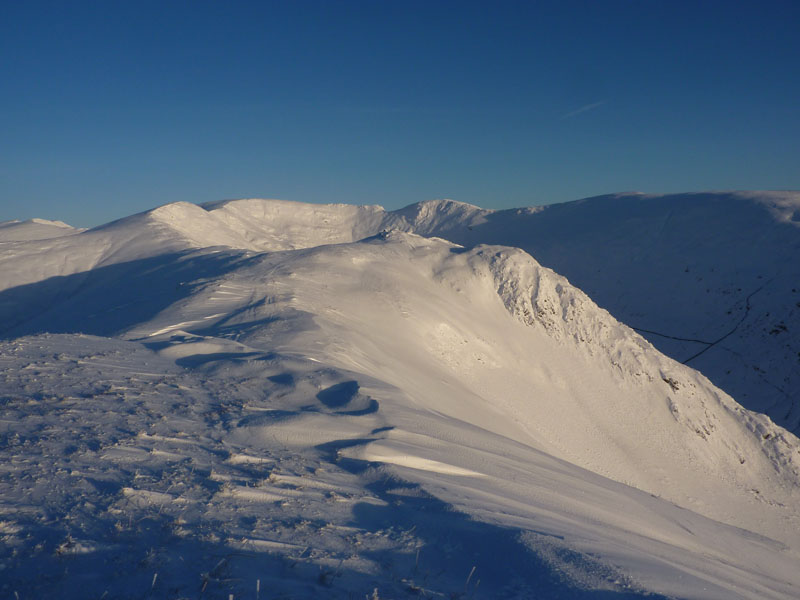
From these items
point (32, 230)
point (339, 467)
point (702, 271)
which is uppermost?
point (32, 230)

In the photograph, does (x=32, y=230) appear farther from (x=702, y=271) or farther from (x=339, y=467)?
(x=702, y=271)

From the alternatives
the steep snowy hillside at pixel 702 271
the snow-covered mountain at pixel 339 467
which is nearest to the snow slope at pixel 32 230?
the snow-covered mountain at pixel 339 467

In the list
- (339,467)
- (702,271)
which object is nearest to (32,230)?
(339,467)

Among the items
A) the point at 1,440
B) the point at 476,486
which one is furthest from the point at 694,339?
the point at 1,440

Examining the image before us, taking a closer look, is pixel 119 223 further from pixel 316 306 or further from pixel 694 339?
pixel 694 339

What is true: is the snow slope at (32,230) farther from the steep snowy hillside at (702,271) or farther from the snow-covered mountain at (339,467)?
the steep snowy hillside at (702,271)

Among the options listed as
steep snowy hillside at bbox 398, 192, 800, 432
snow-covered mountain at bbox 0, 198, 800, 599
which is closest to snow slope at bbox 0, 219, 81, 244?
snow-covered mountain at bbox 0, 198, 800, 599
